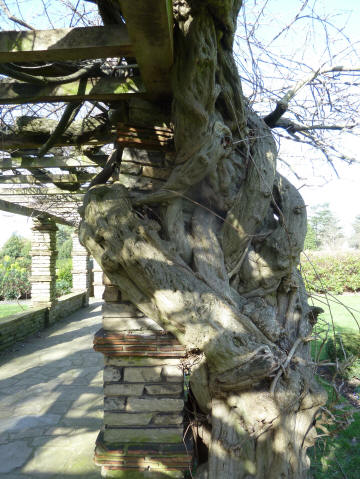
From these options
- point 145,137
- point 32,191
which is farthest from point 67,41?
point 32,191

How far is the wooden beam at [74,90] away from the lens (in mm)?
2531

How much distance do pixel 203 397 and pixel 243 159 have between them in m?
1.75

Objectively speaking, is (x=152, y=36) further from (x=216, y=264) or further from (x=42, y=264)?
(x=42, y=264)

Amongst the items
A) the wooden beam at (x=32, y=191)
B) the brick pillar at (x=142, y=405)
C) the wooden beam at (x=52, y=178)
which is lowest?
the brick pillar at (x=142, y=405)

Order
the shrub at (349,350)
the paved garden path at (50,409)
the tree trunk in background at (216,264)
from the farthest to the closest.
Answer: the shrub at (349,350)
the paved garden path at (50,409)
the tree trunk in background at (216,264)

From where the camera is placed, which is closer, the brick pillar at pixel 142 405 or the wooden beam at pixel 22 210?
the brick pillar at pixel 142 405

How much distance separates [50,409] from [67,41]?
4275 mm

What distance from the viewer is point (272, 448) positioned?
7.08ft

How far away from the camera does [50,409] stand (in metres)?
4.41

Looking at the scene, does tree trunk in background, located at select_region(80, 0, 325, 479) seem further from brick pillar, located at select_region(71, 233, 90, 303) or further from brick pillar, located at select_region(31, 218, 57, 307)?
brick pillar, located at select_region(71, 233, 90, 303)

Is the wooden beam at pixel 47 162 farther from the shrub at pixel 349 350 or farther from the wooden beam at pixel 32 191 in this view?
the shrub at pixel 349 350

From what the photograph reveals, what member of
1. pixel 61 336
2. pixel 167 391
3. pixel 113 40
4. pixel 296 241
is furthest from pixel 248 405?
pixel 61 336

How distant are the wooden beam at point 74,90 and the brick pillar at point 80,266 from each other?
31.7 ft

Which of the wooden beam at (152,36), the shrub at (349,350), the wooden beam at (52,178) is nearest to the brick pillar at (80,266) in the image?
the wooden beam at (52,178)
